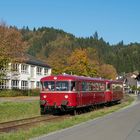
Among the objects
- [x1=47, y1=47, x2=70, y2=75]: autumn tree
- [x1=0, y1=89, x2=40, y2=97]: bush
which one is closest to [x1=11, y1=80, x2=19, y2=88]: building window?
[x1=0, y1=89, x2=40, y2=97]: bush

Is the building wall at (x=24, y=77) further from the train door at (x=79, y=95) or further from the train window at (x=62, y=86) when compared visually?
the train window at (x=62, y=86)

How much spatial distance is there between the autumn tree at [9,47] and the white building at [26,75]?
27.8ft

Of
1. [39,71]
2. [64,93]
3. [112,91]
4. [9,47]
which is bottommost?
[64,93]

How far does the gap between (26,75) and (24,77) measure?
60 cm

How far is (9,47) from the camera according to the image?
58594 millimetres

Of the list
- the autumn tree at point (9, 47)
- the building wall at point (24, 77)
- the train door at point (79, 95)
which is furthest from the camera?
the building wall at point (24, 77)

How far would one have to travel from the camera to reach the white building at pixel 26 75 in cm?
7258

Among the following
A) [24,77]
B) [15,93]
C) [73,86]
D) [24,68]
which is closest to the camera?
[73,86]

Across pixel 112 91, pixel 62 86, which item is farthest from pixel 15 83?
pixel 62 86

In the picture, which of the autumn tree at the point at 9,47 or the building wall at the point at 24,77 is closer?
the autumn tree at the point at 9,47

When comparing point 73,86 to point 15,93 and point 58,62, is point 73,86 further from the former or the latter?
point 58,62

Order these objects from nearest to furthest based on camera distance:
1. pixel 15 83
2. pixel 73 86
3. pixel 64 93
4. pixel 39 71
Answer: pixel 64 93, pixel 73 86, pixel 15 83, pixel 39 71

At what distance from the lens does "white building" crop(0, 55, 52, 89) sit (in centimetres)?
7258

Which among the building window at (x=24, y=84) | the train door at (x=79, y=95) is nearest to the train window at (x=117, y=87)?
the train door at (x=79, y=95)
